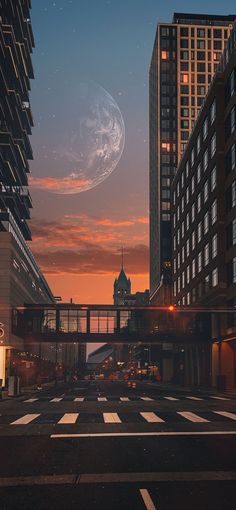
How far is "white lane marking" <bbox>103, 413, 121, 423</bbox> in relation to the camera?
24.0m

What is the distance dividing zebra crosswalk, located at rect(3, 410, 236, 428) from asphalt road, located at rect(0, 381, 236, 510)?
75 mm

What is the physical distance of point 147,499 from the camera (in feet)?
33.7

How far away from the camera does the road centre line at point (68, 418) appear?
79.2 feet

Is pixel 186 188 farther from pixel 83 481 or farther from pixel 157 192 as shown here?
pixel 83 481

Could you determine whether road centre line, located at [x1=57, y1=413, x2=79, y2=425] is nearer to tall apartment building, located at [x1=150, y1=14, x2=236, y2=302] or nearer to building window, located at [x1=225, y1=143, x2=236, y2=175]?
building window, located at [x1=225, y1=143, x2=236, y2=175]

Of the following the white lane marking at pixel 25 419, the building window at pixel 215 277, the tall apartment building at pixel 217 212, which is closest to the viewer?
the white lane marking at pixel 25 419

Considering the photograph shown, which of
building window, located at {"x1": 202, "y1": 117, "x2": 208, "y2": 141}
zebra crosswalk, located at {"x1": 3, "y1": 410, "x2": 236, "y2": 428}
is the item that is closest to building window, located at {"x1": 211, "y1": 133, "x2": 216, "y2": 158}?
building window, located at {"x1": 202, "y1": 117, "x2": 208, "y2": 141}

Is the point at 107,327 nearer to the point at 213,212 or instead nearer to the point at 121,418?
the point at 213,212

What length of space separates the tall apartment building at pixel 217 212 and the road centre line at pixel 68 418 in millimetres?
38866

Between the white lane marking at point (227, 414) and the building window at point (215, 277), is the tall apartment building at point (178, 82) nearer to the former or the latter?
the building window at point (215, 277)

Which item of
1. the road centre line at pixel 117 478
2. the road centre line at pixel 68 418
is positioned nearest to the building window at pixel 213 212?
the road centre line at pixel 68 418

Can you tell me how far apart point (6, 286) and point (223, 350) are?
28456 mm

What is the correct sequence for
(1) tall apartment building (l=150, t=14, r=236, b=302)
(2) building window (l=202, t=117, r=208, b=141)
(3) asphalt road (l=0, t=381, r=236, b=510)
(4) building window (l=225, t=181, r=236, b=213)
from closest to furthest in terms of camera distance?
(3) asphalt road (l=0, t=381, r=236, b=510) → (4) building window (l=225, t=181, r=236, b=213) → (2) building window (l=202, t=117, r=208, b=141) → (1) tall apartment building (l=150, t=14, r=236, b=302)

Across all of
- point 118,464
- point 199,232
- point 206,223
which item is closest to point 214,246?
point 206,223
